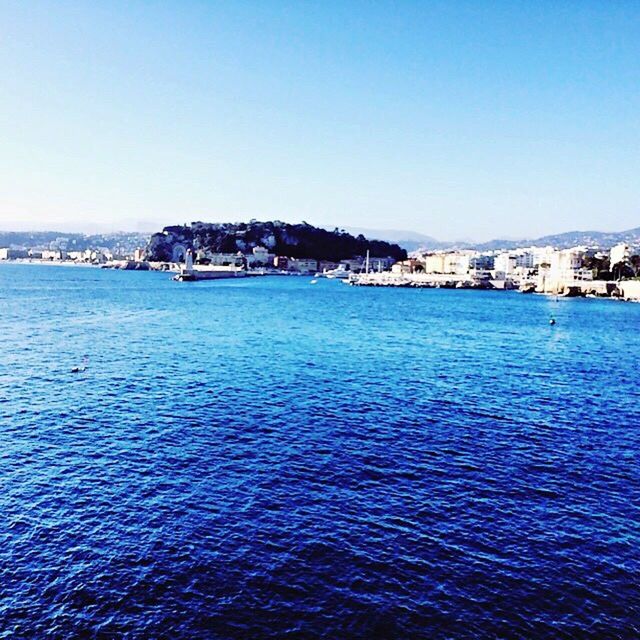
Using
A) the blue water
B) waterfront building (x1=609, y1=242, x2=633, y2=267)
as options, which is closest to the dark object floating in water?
the blue water

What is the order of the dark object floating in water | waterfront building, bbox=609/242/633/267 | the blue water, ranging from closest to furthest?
1. the blue water
2. the dark object floating in water
3. waterfront building, bbox=609/242/633/267

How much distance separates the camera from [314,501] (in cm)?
1719

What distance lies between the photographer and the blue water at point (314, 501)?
12203 mm

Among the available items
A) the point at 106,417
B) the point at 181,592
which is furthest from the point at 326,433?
the point at 181,592

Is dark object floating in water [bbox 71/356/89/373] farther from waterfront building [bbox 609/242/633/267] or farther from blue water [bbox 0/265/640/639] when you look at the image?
waterfront building [bbox 609/242/633/267]

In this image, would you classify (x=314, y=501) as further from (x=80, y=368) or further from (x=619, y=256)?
(x=619, y=256)

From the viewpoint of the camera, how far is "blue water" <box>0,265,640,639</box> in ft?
40.0

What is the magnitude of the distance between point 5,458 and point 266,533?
33.4ft

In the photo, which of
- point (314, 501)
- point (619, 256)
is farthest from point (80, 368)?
point (619, 256)

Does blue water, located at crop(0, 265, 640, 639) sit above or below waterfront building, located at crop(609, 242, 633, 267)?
below

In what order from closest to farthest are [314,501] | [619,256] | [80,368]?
[314,501] < [80,368] < [619,256]

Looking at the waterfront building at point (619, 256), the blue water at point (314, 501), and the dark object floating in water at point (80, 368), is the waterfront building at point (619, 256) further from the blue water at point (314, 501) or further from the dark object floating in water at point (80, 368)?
the dark object floating in water at point (80, 368)

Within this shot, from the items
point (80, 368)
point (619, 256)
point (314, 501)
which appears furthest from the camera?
point (619, 256)

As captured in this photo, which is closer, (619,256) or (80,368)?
(80,368)
